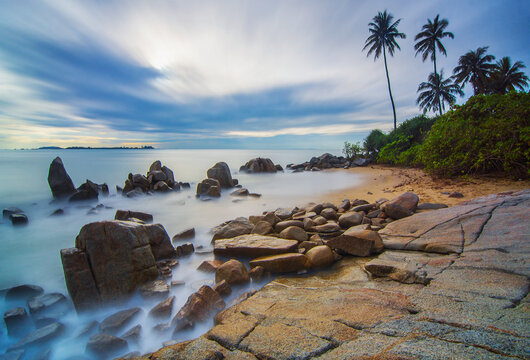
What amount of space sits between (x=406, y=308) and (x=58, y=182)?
14.8m

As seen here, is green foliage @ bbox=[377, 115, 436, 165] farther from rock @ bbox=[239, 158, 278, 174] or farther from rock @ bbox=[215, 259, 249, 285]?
rock @ bbox=[215, 259, 249, 285]

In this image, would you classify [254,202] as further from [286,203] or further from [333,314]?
[333,314]

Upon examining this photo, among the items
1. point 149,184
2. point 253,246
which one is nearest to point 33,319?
point 253,246

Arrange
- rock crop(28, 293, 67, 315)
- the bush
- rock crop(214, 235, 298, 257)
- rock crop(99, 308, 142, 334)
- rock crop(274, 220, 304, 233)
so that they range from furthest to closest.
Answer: the bush < rock crop(274, 220, 304, 233) < rock crop(214, 235, 298, 257) < rock crop(28, 293, 67, 315) < rock crop(99, 308, 142, 334)

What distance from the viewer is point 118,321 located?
3104 mm

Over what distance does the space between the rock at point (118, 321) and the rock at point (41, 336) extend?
1.92 feet

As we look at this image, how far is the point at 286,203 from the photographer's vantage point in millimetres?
9773

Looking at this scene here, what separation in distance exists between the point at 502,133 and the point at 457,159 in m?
1.44

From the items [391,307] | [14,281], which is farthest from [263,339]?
[14,281]

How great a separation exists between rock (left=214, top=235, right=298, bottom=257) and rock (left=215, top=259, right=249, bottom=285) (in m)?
0.60

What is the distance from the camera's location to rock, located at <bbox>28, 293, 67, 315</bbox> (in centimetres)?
350

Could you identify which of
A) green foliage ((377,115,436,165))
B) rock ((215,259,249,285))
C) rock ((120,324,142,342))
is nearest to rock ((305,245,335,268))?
rock ((215,259,249,285))

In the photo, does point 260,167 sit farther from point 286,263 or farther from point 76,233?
Answer: point 286,263

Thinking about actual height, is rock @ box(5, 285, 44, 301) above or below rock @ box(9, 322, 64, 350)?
above
